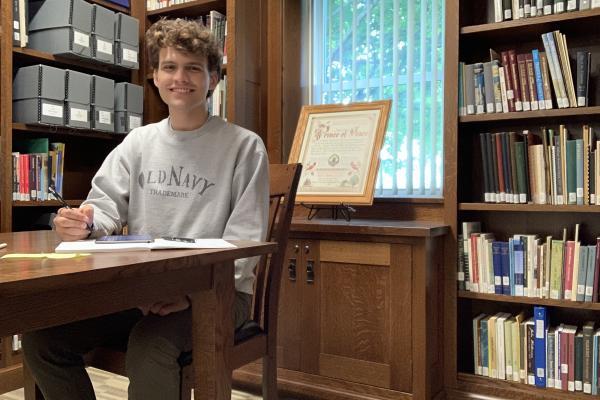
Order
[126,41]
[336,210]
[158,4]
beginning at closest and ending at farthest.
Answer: [336,210], [126,41], [158,4]

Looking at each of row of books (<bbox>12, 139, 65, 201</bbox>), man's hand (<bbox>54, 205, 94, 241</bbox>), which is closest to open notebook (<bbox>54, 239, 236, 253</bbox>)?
man's hand (<bbox>54, 205, 94, 241</bbox>)

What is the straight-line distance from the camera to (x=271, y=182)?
1.70 m

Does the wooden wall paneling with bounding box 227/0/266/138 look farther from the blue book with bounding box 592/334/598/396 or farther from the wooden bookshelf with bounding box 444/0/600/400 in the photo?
the blue book with bounding box 592/334/598/396

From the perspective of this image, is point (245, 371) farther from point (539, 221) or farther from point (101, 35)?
point (101, 35)

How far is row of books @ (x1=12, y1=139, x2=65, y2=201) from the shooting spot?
258 centimetres

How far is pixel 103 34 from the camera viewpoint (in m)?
2.83

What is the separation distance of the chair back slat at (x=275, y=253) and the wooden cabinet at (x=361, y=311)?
22.8 inches

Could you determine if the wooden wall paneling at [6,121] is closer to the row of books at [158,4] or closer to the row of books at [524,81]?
the row of books at [158,4]

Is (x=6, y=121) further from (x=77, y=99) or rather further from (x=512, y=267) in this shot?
(x=512, y=267)

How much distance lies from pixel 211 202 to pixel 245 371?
1.24 m

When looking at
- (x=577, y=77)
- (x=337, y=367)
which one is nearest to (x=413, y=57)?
(x=577, y=77)

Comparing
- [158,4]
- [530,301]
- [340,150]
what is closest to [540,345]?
[530,301]

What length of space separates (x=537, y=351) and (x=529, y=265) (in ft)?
1.07

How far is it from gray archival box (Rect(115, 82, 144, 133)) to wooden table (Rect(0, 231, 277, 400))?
5.57ft
